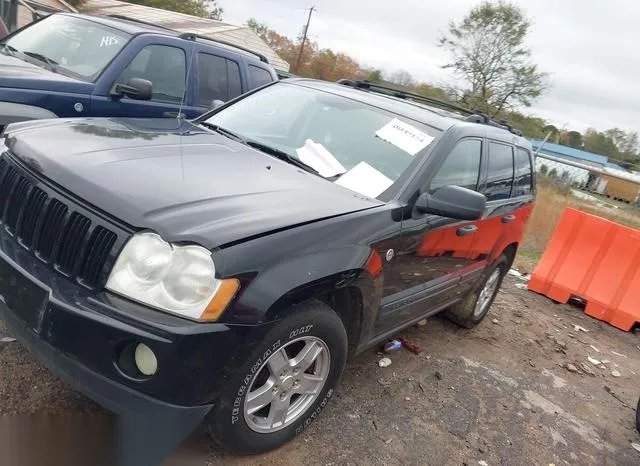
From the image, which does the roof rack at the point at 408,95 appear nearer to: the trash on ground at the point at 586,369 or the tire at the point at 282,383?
the trash on ground at the point at 586,369

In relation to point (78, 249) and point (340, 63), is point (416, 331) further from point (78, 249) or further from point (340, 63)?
point (340, 63)

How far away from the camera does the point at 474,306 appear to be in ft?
16.0

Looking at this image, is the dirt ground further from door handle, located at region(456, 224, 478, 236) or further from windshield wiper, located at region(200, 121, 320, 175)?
windshield wiper, located at region(200, 121, 320, 175)

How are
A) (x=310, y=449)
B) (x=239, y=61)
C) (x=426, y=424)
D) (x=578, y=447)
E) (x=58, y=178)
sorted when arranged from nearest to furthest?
1. (x=58, y=178)
2. (x=310, y=449)
3. (x=426, y=424)
4. (x=578, y=447)
5. (x=239, y=61)

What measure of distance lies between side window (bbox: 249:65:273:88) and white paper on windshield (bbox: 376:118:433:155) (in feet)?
12.2

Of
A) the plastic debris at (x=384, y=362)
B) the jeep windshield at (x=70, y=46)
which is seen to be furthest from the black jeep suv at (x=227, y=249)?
the jeep windshield at (x=70, y=46)

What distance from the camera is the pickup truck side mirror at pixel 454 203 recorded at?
2.89 m

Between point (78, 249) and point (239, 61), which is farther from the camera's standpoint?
point (239, 61)

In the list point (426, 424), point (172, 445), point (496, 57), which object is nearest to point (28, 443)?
point (172, 445)

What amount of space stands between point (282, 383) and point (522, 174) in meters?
3.42

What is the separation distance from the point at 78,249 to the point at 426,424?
7.59 ft

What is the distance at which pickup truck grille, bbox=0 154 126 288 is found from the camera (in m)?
2.08

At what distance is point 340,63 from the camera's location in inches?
2589

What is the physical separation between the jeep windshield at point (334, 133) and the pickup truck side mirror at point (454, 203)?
0.24m
